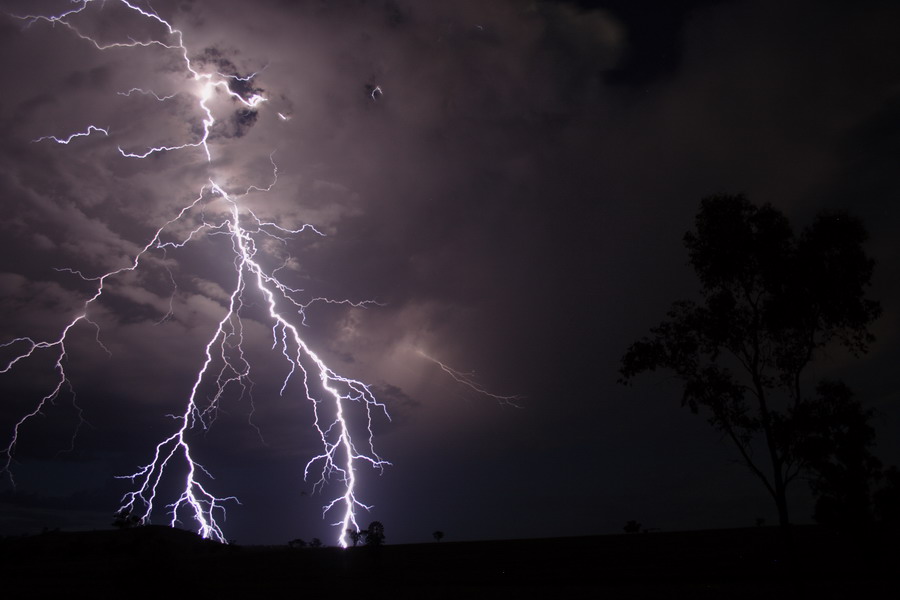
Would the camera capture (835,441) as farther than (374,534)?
No

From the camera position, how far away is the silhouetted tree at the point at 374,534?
35.3 meters

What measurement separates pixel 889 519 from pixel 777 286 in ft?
33.9

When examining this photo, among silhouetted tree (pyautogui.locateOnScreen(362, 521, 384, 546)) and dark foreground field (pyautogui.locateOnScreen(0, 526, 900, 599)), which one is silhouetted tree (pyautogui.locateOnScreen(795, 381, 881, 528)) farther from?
silhouetted tree (pyautogui.locateOnScreen(362, 521, 384, 546))

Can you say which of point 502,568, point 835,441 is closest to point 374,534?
point 502,568

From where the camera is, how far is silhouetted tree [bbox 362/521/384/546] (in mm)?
35281

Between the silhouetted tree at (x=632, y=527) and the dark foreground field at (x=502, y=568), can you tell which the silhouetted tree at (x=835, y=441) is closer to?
the dark foreground field at (x=502, y=568)

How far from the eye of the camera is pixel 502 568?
3042cm

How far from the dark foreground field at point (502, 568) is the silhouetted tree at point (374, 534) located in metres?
0.66

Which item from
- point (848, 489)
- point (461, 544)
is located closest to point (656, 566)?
point (848, 489)

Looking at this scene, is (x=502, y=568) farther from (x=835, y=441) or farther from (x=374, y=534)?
(x=835, y=441)

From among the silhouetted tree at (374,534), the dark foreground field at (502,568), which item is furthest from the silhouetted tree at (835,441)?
the silhouetted tree at (374,534)

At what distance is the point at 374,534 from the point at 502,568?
9.00m

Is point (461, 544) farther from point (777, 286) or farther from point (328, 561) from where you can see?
point (777, 286)

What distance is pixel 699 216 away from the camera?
1606cm
